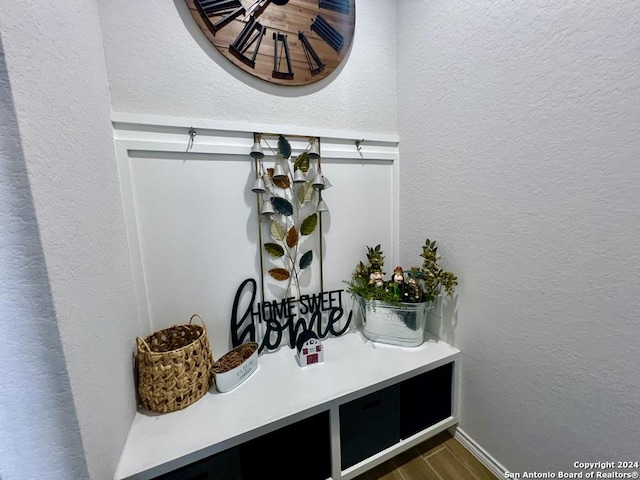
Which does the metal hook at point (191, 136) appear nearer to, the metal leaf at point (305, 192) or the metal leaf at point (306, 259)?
the metal leaf at point (305, 192)

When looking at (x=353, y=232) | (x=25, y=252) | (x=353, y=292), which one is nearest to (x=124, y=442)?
(x=25, y=252)

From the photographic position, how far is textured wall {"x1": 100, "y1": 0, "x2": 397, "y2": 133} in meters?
0.88

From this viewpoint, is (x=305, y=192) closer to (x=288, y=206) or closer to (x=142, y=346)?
(x=288, y=206)

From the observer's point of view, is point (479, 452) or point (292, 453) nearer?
point (292, 453)

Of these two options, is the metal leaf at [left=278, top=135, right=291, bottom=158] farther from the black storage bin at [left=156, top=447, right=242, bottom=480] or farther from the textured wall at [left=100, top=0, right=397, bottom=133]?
the black storage bin at [left=156, top=447, right=242, bottom=480]

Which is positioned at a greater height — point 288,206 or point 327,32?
point 327,32

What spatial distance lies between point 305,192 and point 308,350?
26.9 inches

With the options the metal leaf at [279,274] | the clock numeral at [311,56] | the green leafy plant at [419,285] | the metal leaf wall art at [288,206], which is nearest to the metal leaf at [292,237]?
the metal leaf wall art at [288,206]

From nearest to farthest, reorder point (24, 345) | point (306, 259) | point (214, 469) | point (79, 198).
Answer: point (24, 345) → point (79, 198) → point (214, 469) → point (306, 259)

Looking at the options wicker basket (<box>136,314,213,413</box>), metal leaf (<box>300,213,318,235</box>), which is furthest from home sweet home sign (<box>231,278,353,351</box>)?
metal leaf (<box>300,213,318,235</box>)

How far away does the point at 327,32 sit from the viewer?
1.13 m

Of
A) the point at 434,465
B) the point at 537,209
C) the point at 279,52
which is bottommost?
the point at 434,465

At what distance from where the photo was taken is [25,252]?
431mm

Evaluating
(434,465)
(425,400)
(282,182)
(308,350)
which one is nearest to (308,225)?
(282,182)
